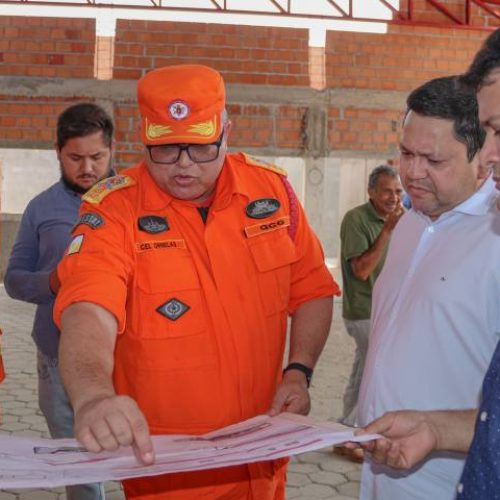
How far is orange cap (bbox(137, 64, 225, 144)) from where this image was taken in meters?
2.21

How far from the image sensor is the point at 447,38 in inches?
332

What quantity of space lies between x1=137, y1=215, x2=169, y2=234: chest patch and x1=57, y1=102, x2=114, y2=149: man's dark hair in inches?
54.5

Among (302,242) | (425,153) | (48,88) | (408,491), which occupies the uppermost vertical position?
(48,88)

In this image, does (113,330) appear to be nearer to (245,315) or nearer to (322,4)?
(245,315)

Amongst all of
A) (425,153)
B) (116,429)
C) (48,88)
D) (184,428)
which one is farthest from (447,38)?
(116,429)

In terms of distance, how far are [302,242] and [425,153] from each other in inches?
17.5

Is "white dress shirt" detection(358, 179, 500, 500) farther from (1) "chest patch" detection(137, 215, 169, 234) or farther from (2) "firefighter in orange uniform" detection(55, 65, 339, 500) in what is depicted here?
(1) "chest patch" detection(137, 215, 169, 234)

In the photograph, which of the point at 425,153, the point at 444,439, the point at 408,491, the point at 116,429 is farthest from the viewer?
the point at 425,153

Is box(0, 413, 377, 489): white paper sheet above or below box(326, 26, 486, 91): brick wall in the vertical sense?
below

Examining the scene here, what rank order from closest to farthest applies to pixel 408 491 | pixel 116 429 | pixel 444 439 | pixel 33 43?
1. pixel 116 429
2. pixel 444 439
3. pixel 408 491
4. pixel 33 43

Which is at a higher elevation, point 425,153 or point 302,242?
point 425,153

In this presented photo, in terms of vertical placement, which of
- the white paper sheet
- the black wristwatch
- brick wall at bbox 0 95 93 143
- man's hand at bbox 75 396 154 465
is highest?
brick wall at bbox 0 95 93 143

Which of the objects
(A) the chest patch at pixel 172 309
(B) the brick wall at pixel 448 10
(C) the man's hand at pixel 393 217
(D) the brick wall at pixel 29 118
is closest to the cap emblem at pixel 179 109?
(A) the chest patch at pixel 172 309

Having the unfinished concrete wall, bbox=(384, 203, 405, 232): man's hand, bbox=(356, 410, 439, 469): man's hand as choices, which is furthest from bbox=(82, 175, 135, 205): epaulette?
the unfinished concrete wall
